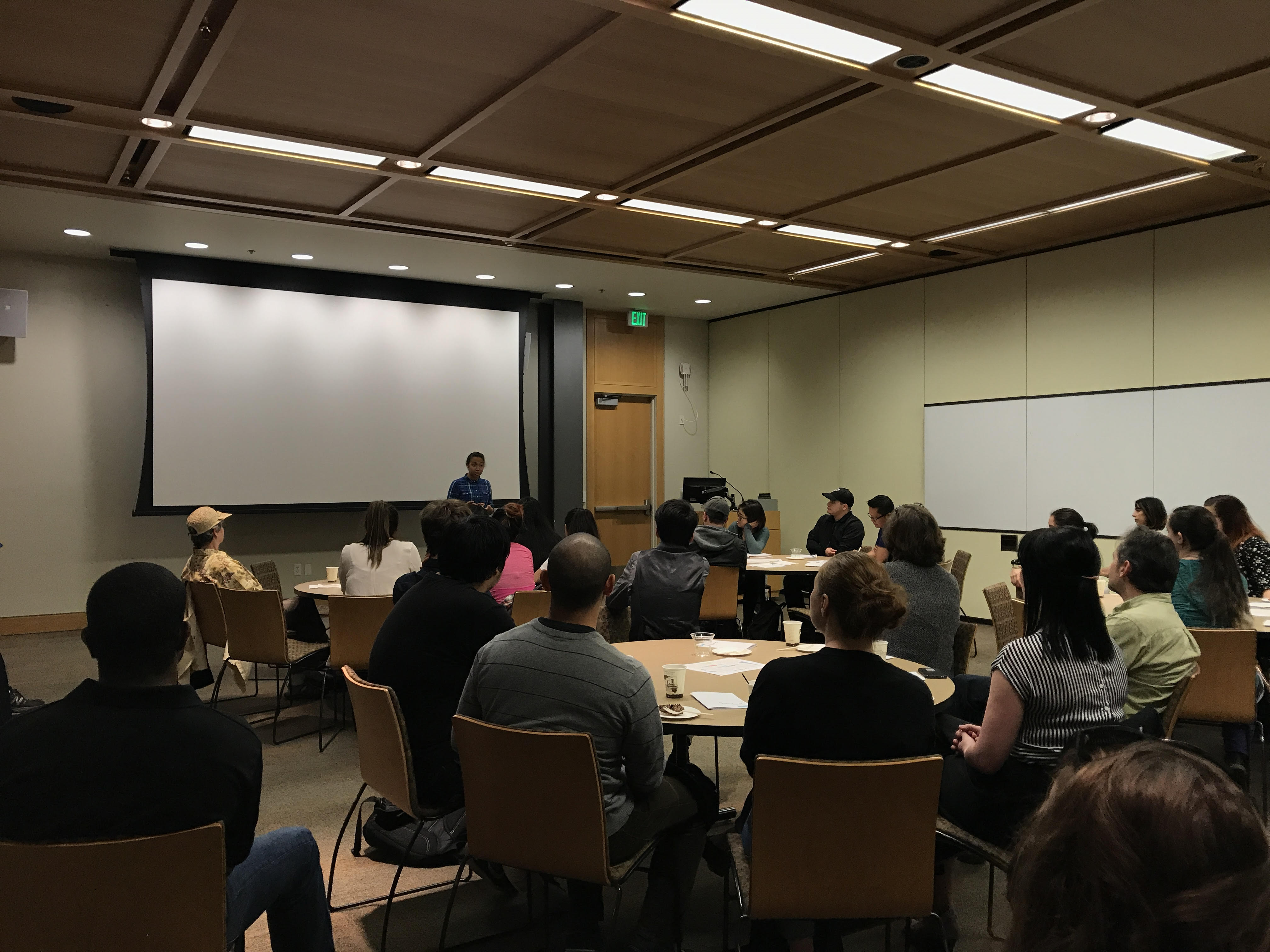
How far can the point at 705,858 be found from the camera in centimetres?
304

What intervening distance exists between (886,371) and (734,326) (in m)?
2.66

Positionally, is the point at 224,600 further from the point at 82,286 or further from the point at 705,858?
the point at 82,286

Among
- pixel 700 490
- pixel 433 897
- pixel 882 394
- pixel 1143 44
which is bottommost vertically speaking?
pixel 433 897

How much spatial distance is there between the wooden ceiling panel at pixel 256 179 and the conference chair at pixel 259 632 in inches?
105

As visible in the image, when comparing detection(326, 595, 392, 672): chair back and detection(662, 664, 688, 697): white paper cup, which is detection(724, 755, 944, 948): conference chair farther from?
detection(326, 595, 392, 672): chair back

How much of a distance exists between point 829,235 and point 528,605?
14.5ft

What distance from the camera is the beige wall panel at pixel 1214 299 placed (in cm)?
659

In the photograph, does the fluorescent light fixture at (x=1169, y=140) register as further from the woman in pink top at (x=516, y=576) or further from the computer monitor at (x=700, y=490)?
the computer monitor at (x=700, y=490)

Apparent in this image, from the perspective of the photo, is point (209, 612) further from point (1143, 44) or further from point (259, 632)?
point (1143, 44)

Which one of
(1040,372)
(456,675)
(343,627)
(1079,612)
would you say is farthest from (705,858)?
(1040,372)

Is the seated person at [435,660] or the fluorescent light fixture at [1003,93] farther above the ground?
the fluorescent light fixture at [1003,93]

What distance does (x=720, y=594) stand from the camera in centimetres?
565

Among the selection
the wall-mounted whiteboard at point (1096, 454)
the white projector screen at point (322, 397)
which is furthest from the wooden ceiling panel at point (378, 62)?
the wall-mounted whiteboard at point (1096, 454)

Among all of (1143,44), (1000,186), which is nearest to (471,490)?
(1000,186)
